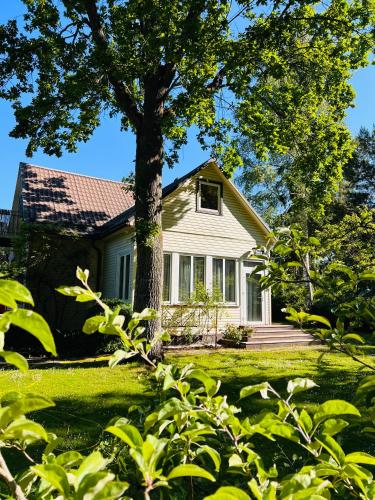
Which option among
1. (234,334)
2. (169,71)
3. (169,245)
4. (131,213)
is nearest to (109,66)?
(169,71)

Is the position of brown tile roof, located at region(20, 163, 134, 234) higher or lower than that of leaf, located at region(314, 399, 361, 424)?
higher

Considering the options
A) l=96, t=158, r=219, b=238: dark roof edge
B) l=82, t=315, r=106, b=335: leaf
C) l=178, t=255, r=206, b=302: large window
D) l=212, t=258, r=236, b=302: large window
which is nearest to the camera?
l=82, t=315, r=106, b=335: leaf

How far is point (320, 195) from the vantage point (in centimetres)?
1324

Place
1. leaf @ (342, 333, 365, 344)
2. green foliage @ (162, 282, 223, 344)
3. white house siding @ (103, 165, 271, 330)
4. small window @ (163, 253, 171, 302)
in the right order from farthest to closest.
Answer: white house siding @ (103, 165, 271, 330)
small window @ (163, 253, 171, 302)
green foliage @ (162, 282, 223, 344)
leaf @ (342, 333, 365, 344)

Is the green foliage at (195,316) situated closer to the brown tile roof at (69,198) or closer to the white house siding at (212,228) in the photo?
the white house siding at (212,228)

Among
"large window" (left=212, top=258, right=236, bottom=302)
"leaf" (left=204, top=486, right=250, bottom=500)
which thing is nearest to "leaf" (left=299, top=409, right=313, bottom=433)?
"leaf" (left=204, top=486, right=250, bottom=500)

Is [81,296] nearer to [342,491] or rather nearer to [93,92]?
[342,491]

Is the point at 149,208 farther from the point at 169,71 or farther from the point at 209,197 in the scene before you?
the point at 209,197

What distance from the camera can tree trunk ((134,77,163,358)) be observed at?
11078 millimetres

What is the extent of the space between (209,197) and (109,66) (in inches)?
293

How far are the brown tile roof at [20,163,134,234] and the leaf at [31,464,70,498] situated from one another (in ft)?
52.0

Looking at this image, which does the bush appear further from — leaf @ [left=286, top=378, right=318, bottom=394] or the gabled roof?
leaf @ [left=286, top=378, right=318, bottom=394]

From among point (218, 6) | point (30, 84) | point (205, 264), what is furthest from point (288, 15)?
point (205, 264)

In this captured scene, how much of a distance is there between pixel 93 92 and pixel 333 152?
7995 mm
